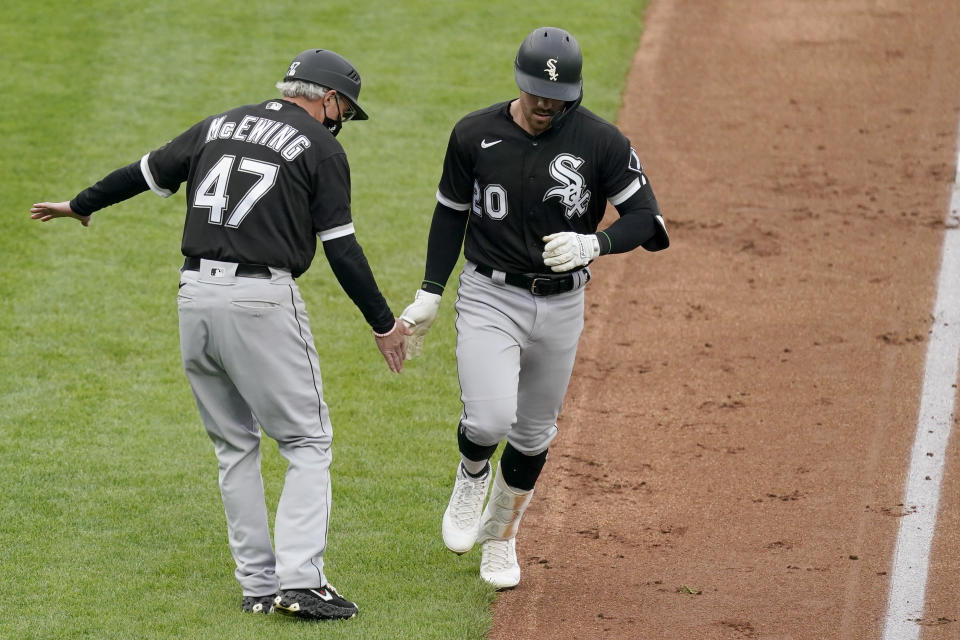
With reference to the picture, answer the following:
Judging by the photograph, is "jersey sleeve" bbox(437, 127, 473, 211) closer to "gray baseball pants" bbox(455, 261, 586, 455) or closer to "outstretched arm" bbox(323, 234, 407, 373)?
"gray baseball pants" bbox(455, 261, 586, 455)

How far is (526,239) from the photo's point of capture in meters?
5.00

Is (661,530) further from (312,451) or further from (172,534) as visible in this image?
(172,534)

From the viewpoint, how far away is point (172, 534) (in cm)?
560

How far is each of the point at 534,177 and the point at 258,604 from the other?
1908mm

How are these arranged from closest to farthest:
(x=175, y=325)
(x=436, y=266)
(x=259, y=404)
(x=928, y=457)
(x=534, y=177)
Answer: (x=259, y=404) < (x=534, y=177) < (x=436, y=266) < (x=928, y=457) < (x=175, y=325)

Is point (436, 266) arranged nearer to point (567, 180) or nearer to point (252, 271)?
point (567, 180)

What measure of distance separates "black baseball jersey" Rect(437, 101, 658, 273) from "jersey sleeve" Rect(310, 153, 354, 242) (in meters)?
0.56

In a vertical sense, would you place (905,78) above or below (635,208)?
below

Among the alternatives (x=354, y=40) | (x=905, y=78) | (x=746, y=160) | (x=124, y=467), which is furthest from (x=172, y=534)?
(x=905, y=78)

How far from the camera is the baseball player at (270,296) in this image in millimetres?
4574

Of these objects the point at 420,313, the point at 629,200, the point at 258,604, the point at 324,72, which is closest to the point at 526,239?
the point at 629,200

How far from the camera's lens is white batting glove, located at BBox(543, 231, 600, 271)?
4.71 metres

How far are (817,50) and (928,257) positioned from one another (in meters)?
4.08

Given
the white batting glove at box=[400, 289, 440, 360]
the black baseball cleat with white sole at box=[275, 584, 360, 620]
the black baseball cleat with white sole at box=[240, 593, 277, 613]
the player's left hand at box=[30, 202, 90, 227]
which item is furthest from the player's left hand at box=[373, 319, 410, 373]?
the player's left hand at box=[30, 202, 90, 227]
